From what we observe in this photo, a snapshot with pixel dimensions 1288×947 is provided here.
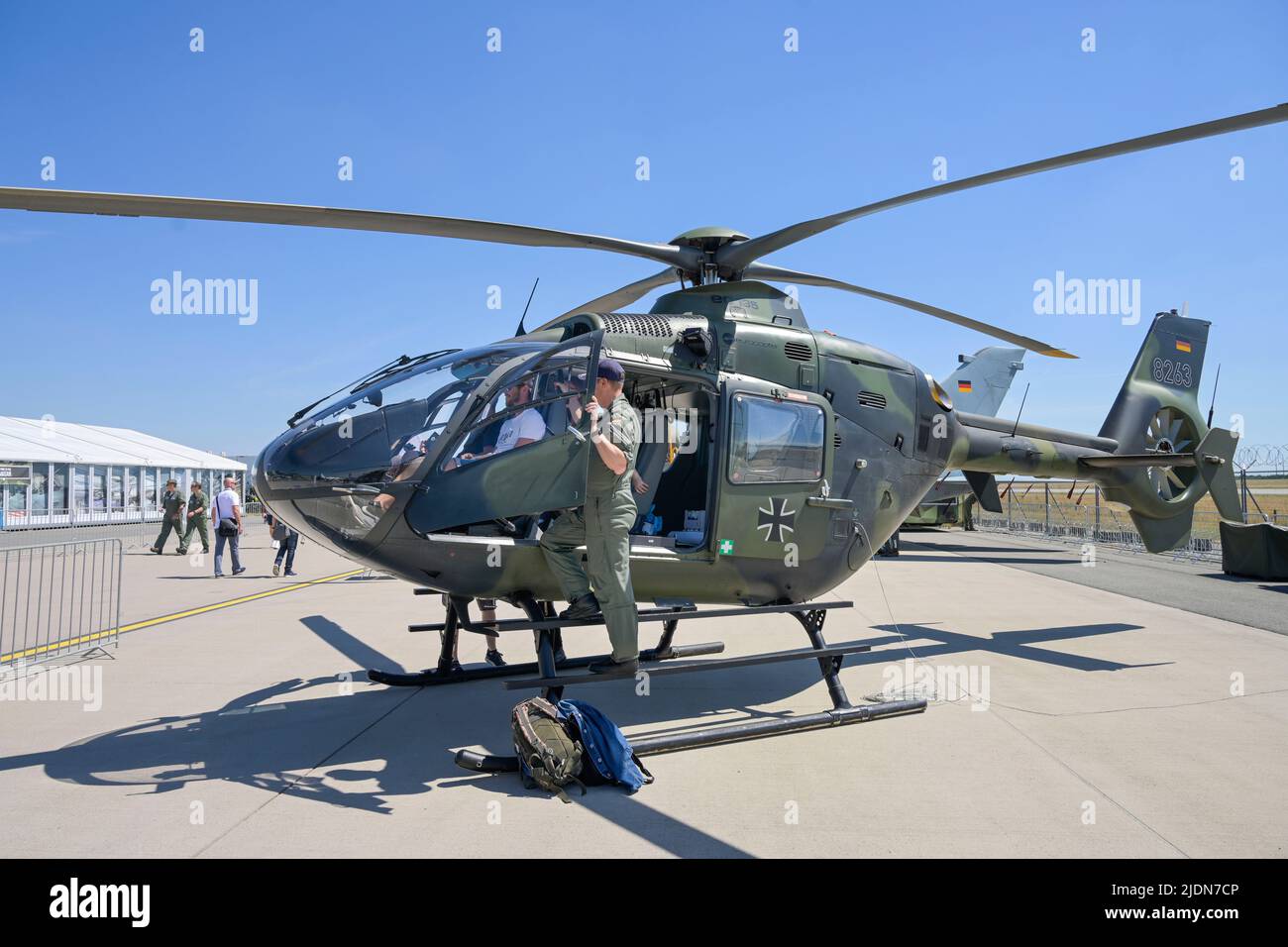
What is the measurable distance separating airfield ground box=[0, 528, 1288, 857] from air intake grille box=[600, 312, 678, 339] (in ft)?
9.60

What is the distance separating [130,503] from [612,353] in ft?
124

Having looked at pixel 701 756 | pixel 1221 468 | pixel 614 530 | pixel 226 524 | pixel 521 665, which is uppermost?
pixel 1221 468

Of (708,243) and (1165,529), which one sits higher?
(708,243)

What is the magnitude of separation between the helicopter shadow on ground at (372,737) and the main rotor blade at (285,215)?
3293mm

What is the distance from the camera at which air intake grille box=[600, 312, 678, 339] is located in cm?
588

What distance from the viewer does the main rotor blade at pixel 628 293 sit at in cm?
763

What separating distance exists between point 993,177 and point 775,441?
241cm

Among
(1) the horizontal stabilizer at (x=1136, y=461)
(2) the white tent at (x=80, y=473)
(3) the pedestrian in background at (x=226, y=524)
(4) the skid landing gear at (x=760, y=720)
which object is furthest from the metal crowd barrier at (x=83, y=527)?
(1) the horizontal stabilizer at (x=1136, y=461)

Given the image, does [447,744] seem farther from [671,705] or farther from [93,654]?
[93,654]

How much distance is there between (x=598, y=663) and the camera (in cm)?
528

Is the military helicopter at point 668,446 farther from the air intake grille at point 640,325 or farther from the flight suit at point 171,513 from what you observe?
the flight suit at point 171,513

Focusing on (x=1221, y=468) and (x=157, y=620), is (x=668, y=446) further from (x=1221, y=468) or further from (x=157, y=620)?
(x=1221, y=468)

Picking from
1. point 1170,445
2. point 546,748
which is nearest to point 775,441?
point 546,748

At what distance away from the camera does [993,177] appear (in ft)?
18.6
